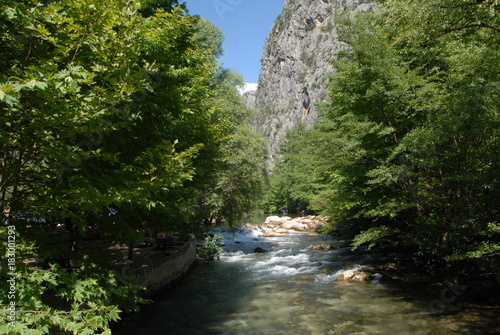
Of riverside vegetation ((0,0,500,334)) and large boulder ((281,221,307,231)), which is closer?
riverside vegetation ((0,0,500,334))

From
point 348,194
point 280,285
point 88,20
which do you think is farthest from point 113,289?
point 348,194

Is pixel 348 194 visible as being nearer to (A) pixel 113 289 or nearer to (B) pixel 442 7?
(B) pixel 442 7

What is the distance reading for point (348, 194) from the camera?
1448cm

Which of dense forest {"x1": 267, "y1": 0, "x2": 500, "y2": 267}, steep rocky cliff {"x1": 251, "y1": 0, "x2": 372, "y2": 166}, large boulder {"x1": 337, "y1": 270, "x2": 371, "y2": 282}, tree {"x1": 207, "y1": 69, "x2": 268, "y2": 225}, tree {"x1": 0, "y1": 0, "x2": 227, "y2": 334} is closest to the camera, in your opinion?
tree {"x1": 0, "y1": 0, "x2": 227, "y2": 334}

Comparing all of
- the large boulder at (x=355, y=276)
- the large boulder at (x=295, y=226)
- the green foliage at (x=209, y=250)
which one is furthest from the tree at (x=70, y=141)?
the large boulder at (x=295, y=226)

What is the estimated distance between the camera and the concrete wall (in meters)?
10.4

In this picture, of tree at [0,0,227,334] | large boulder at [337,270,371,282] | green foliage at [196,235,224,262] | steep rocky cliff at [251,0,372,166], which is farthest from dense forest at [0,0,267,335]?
steep rocky cliff at [251,0,372,166]

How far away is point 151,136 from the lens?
8.03 m

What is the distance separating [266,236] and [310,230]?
6230mm

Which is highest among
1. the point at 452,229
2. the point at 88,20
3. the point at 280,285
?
the point at 88,20

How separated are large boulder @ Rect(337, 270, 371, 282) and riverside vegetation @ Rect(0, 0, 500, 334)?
216cm

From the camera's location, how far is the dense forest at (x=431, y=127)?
8602 millimetres

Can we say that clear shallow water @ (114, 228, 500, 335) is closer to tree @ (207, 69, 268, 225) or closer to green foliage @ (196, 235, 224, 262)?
green foliage @ (196, 235, 224, 262)

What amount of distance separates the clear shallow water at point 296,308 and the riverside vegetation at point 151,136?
1862 mm
